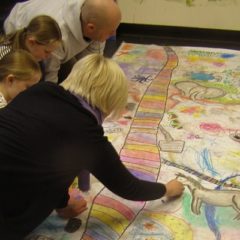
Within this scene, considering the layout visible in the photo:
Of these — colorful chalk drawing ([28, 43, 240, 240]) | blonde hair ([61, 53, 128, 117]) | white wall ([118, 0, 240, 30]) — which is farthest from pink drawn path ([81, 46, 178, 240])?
white wall ([118, 0, 240, 30])

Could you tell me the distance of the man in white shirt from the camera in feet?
3.83

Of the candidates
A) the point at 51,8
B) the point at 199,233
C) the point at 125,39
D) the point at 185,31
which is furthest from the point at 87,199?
the point at 185,31

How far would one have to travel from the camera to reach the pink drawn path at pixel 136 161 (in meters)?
0.88

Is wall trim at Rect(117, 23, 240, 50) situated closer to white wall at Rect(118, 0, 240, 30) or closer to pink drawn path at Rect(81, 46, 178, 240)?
white wall at Rect(118, 0, 240, 30)

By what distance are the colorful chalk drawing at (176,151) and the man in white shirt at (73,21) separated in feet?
0.91

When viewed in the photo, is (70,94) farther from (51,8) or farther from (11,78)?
(51,8)

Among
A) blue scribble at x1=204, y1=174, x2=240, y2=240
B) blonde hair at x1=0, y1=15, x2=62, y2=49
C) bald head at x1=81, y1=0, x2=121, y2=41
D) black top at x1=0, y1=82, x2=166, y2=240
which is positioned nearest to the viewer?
black top at x1=0, y1=82, x2=166, y2=240

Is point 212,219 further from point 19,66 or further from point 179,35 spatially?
point 179,35

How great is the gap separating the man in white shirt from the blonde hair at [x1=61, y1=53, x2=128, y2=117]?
0.46m

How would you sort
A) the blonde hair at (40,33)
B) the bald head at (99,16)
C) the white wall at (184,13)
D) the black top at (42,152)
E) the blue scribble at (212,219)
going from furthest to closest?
the white wall at (184,13)
the bald head at (99,16)
the blonde hair at (40,33)
the blue scribble at (212,219)
the black top at (42,152)

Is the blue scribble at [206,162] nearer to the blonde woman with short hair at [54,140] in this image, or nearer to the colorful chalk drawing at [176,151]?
the colorful chalk drawing at [176,151]

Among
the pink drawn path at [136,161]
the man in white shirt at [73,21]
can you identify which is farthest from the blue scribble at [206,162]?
the man in white shirt at [73,21]

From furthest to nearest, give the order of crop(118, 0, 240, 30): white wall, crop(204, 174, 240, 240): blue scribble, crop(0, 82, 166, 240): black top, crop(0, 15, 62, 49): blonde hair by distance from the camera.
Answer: crop(118, 0, 240, 30): white wall < crop(0, 15, 62, 49): blonde hair < crop(204, 174, 240, 240): blue scribble < crop(0, 82, 166, 240): black top

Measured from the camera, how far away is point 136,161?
3.64 feet
